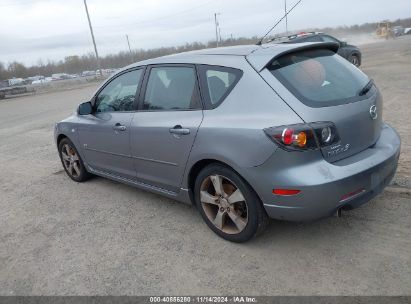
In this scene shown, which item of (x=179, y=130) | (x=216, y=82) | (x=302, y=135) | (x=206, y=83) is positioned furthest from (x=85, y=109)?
(x=302, y=135)

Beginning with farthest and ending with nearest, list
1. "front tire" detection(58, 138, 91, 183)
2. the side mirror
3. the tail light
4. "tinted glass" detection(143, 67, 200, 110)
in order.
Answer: "front tire" detection(58, 138, 91, 183) < the side mirror < "tinted glass" detection(143, 67, 200, 110) < the tail light

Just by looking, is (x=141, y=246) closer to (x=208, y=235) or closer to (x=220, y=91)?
(x=208, y=235)

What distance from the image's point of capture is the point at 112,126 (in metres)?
4.58

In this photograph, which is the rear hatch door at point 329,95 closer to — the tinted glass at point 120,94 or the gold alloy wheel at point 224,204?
the gold alloy wheel at point 224,204

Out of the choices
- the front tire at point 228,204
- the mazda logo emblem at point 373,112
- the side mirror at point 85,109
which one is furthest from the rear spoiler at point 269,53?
the side mirror at point 85,109

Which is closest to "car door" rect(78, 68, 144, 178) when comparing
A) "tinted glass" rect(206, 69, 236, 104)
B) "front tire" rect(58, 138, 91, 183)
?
"front tire" rect(58, 138, 91, 183)

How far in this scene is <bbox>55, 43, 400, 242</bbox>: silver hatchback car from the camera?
9.80 ft

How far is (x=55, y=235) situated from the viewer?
419 centimetres

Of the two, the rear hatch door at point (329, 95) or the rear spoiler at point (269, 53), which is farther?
the rear spoiler at point (269, 53)

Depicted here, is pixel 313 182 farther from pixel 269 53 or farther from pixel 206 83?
pixel 206 83

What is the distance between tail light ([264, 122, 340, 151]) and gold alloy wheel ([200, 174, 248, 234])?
24.3 inches

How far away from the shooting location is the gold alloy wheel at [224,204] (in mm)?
3447

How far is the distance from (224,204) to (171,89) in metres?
1.26

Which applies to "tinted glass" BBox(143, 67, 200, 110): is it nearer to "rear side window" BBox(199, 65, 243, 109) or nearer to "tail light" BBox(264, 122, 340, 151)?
"rear side window" BBox(199, 65, 243, 109)
